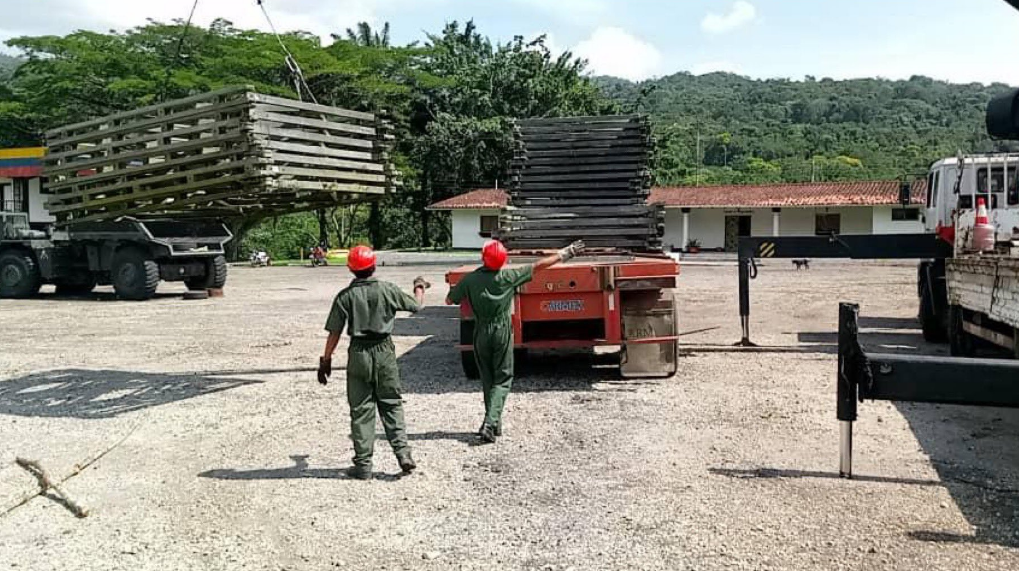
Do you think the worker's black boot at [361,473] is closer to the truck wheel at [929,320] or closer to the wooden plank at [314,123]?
the wooden plank at [314,123]

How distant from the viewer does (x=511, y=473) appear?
19.9 feet

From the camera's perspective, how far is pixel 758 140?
294ft

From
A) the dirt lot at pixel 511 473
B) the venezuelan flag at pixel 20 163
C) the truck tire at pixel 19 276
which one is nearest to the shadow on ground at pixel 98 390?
the dirt lot at pixel 511 473

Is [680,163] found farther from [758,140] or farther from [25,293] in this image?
[25,293]

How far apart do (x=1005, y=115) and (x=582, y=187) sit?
9.70 meters

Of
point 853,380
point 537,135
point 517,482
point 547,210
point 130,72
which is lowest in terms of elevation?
point 517,482

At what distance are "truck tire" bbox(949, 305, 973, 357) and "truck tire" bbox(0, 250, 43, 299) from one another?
1772 centimetres

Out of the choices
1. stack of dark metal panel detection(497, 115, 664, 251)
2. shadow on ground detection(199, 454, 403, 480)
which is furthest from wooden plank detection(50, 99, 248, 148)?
shadow on ground detection(199, 454, 403, 480)

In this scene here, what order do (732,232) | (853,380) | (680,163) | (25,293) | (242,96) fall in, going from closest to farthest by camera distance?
(853,380)
(242,96)
(25,293)
(732,232)
(680,163)

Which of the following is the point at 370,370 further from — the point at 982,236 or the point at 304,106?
the point at 982,236

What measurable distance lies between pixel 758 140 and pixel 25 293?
78470 mm

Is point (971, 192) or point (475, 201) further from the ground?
point (475, 201)

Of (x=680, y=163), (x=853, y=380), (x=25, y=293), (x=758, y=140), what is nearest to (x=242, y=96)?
(x=853, y=380)

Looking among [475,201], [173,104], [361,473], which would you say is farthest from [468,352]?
[475,201]
